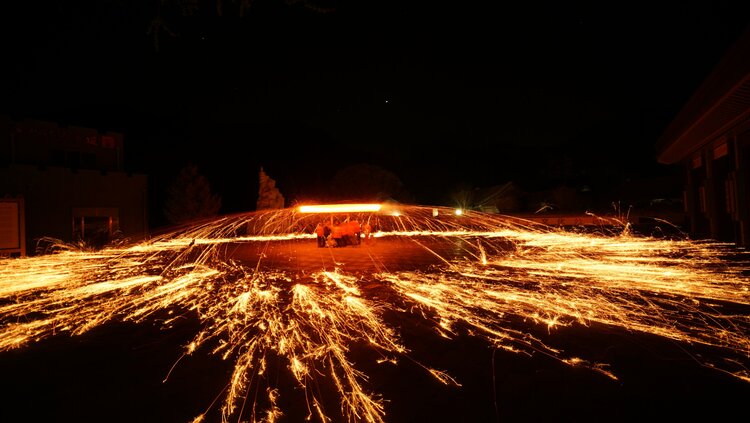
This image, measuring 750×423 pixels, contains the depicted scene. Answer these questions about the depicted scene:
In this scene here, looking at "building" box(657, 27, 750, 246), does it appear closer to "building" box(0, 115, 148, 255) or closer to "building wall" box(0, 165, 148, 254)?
"building" box(0, 115, 148, 255)

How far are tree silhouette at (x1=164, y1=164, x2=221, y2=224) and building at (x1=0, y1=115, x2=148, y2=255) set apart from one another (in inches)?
119

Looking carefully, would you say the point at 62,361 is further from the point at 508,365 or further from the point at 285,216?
the point at 285,216

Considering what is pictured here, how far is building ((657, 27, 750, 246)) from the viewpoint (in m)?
10.0

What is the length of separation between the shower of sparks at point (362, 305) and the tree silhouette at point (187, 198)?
12.4 meters

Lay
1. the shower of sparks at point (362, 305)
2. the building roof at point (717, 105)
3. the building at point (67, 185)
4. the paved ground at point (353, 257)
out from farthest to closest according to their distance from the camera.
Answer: the building at point (67, 185), the paved ground at point (353, 257), the building roof at point (717, 105), the shower of sparks at point (362, 305)

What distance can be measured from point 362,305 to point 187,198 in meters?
22.7

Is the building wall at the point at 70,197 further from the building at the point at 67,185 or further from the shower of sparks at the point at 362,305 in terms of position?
the shower of sparks at the point at 362,305

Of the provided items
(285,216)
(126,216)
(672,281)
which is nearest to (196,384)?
(672,281)

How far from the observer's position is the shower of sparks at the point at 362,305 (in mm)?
4875

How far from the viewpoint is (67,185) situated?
20.1m

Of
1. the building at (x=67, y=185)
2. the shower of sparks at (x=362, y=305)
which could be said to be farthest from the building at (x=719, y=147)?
the building at (x=67, y=185)

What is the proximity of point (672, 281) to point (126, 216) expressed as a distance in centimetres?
2407

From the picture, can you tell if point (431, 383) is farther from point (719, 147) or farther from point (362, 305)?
point (719, 147)

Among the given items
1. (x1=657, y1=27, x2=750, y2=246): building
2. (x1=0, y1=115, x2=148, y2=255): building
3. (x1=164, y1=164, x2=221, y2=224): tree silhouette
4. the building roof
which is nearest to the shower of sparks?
(x1=657, y1=27, x2=750, y2=246): building
